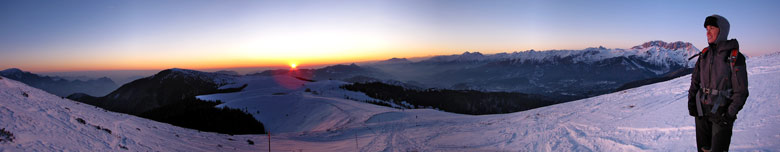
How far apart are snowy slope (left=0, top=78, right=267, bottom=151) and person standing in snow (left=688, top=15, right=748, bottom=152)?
14.8 meters

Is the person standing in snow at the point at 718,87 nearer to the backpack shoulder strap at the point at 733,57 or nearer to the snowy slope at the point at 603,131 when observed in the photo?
the backpack shoulder strap at the point at 733,57

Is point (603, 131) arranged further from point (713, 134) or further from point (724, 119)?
point (724, 119)

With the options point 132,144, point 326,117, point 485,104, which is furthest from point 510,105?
point 132,144

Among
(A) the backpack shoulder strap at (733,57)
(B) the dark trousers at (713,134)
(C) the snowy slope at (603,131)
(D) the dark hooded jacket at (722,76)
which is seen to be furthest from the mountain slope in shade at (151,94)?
(A) the backpack shoulder strap at (733,57)

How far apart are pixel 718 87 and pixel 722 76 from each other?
0.68 feet

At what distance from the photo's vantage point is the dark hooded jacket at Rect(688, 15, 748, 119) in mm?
5852

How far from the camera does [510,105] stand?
596ft

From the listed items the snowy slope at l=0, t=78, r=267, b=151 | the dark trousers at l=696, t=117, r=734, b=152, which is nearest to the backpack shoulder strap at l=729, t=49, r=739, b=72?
the dark trousers at l=696, t=117, r=734, b=152

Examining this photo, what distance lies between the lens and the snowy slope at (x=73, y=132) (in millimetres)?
9383

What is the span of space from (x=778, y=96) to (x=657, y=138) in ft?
15.9

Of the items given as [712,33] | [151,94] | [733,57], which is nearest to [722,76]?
[733,57]

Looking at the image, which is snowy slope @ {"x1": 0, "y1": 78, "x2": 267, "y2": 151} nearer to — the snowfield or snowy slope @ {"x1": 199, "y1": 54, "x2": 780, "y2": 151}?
the snowfield

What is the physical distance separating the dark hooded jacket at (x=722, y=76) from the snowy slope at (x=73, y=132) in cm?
→ 1482

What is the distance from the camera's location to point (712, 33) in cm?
641
